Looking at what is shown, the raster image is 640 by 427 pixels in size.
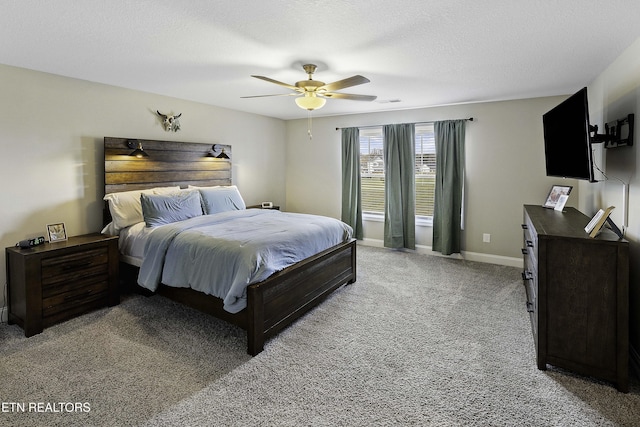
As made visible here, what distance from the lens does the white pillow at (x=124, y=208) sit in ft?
11.8

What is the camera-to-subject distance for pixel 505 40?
248cm

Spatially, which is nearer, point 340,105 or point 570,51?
point 570,51

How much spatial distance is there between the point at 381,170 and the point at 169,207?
3.46 meters

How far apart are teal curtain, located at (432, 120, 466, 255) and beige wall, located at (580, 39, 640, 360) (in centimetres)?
163

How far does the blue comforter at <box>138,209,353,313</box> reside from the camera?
261 centimetres

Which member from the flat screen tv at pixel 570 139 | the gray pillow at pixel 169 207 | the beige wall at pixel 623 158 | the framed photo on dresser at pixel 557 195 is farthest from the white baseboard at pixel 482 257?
the gray pillow at pixel 169 207

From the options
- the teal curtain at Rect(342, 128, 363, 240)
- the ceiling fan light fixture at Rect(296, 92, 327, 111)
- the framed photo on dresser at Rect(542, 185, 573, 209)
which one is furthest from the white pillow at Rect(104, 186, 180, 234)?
the framed photo on dresser at Rect(542, 185, 573, 209)

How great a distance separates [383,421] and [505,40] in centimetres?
269

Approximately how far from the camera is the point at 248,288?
2.52 m

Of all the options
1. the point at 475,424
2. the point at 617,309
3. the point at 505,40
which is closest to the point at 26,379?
the point at 475,424

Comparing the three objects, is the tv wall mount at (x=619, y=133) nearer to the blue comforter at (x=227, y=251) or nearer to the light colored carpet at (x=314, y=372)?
the light colored carpet at (x=314, y=372)

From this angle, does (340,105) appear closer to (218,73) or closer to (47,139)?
(218,73)

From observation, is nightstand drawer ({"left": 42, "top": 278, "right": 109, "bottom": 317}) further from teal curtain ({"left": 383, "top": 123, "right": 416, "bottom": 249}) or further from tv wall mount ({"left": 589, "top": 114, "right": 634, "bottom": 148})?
tv wall mount ({"left": 589, "top": 114, "right": 634, "bottom": 148})

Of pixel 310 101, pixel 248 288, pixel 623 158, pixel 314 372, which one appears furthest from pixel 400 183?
pixel 314 372
